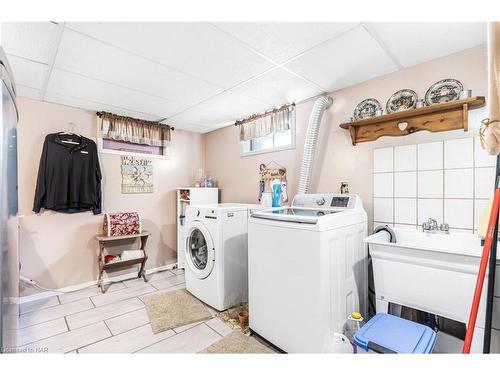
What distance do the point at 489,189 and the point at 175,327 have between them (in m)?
2.68

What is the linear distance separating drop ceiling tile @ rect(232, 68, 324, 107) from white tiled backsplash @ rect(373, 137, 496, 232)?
948 millimetres

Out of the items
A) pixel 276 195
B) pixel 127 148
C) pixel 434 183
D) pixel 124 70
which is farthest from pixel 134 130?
pixel 434 183

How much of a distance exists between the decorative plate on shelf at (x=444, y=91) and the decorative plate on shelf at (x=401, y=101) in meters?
0.10

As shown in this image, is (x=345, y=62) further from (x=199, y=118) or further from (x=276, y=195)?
(x=199, y=118)

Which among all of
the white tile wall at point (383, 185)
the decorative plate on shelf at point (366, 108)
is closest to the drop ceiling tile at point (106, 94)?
the decorative plate on shelf at point (366, 108)

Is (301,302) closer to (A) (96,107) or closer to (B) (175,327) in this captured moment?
(B) (175,327)

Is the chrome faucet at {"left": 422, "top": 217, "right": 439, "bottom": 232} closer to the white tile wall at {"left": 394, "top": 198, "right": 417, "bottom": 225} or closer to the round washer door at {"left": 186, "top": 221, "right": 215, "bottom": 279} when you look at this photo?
the white tile wall at {"left": 394, "top": 198, "right": 417, "bottom": 225}

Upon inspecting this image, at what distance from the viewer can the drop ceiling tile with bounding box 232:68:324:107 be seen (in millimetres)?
2156

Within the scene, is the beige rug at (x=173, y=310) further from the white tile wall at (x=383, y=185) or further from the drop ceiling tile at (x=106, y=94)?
the drop ceiling tile at (x=106, y=94)

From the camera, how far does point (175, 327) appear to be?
209cm

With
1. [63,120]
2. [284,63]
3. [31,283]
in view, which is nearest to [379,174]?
[284,63]

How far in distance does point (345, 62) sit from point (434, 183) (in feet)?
3.95

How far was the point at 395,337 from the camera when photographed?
1.23 meters

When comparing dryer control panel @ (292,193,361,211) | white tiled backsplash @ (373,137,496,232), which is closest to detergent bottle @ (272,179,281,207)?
dryer control panel @ (292,193,361,211)
